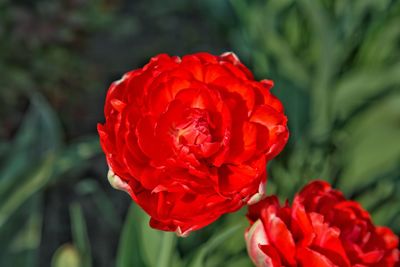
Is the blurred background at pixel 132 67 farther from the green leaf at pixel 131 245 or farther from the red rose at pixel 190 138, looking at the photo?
the red rose at pixel 190 138

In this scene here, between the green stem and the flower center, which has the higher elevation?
the flower center

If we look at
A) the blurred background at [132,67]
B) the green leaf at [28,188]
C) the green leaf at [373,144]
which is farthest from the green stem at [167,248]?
the green leaf at [373,144]

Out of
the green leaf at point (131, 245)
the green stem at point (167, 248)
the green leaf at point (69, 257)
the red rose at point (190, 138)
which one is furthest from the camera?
the green leaf at point (69, 257)

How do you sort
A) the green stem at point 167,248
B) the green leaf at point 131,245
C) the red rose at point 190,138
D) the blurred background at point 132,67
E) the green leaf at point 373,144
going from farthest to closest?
1. the green leaf at point 373,144
2. the blurred background at point 132,67
3. the green leaf at point 131,245
4. the green stem at point 167,248
5. the red rose at point 190,138

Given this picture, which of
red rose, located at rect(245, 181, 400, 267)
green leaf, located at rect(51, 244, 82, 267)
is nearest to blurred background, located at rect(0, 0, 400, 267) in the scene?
green leaf, located at rect(51, 244, 82, 267)

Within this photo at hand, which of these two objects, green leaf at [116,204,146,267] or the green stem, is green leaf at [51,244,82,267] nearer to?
green leaf at [116,204,146,267]

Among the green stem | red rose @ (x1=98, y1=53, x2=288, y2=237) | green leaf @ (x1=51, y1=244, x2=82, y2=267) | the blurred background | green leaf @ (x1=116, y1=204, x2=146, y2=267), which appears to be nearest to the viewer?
red rose @ (x1=98, y1=53, x2=288, y2=237)

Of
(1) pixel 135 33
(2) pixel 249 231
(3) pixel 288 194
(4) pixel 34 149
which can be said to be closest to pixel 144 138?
(2) pixel 249 231

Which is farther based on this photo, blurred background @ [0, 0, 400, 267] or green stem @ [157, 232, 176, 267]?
blurred background @ [0, 0, 400, 267]
